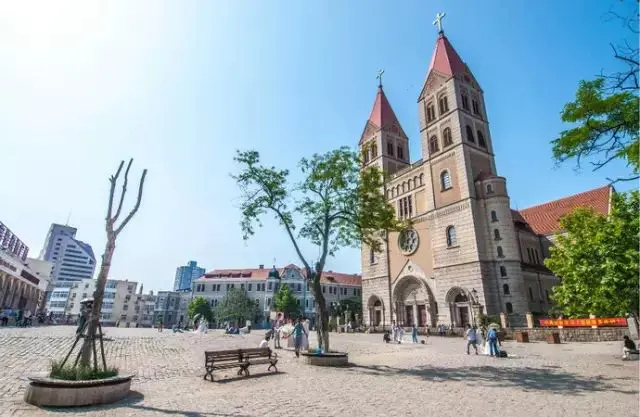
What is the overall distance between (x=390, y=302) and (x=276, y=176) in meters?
26.5

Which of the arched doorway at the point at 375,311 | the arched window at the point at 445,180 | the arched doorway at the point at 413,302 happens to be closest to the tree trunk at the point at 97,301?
the arched doorway at the point at 413,302

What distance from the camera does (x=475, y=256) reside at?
97.0 ft

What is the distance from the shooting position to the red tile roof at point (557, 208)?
117ft

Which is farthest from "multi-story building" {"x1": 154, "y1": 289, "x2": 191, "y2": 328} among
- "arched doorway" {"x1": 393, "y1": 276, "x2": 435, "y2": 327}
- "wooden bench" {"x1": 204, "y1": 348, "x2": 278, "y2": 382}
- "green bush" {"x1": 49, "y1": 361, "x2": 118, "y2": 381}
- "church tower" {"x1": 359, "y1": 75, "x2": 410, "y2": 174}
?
"green bush" {"x1": 49, "y1": 361, "x2": 118, "y2": 381}

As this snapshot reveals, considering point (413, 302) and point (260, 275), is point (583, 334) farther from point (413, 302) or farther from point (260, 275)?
point (260, 275)

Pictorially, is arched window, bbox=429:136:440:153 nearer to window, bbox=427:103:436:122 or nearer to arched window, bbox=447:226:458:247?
window, bbox=427:103:436:122

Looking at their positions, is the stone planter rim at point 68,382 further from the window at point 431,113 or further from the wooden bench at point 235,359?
the window at point 431,113

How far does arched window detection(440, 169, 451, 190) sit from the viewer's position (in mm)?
34500

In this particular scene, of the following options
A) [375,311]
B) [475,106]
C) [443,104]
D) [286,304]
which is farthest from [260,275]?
[475,106]

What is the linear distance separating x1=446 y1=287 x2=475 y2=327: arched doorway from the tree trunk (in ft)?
94.0

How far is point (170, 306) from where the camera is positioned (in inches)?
3376

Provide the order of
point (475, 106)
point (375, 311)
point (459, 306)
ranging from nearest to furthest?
1. point (459, 306)
2. point (375, 311)
3. point (475, 106)

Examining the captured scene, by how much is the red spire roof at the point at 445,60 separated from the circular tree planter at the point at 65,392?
41.4 m

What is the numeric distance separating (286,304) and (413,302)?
27.8m
